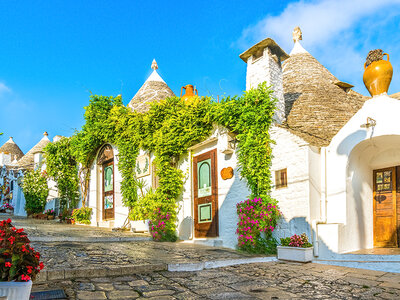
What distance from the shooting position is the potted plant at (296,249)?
675 cm

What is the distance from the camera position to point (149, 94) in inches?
603

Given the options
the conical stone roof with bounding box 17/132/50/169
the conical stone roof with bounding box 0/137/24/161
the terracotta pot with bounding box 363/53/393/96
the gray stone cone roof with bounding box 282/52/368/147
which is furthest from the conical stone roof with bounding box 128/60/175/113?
the conical stone roof with bounding box 0/137/24/161

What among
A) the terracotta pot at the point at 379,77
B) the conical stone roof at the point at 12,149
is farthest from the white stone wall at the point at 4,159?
the terracotta pot at the point at 379,77

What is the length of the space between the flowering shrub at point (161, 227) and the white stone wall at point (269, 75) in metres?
4.18

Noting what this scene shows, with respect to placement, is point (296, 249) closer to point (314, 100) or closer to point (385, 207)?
point (385, 207)

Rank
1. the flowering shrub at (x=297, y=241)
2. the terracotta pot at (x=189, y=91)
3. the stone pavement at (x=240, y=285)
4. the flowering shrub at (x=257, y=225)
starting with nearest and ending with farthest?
the stone pavement at (x=240, y=285)
the flowering shrub at (x=297, y=241)
the flowering shrub at (x=257, y=225)
the terracotta pot at (x=189, y=91)

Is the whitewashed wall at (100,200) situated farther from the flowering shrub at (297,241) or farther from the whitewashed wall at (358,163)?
the whitewashed wall at (358,163)

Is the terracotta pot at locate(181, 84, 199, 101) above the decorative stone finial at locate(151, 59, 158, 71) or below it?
below

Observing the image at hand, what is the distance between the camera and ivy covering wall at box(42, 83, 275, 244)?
817cm

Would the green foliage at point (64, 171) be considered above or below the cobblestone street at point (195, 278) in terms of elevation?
above

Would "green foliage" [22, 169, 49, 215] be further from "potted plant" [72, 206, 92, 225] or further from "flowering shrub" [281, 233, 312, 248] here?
"flowering shrub" [281, 233, 312, 248]

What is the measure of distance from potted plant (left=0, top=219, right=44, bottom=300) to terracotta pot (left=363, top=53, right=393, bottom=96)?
6765 millimetres

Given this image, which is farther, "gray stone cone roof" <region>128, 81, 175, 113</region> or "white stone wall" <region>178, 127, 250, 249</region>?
"gray stone cone roof" <region>128, 81, 175, 113</region>

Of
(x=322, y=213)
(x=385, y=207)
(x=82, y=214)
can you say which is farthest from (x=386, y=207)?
(x=82, y=214)
